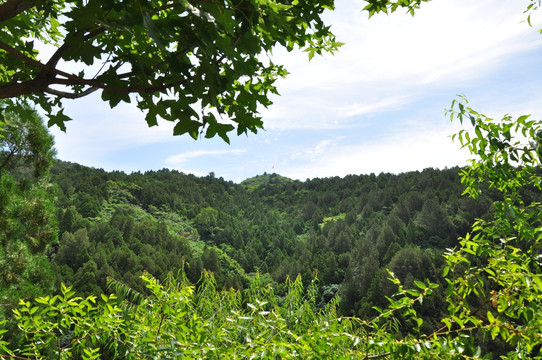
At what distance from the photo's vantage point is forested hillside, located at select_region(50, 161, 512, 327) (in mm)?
31969

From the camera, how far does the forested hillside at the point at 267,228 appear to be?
32.0m

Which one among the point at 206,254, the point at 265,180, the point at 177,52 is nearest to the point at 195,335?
the point at 177,52

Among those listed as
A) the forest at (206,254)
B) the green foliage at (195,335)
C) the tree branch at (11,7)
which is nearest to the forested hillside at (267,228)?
the forest at (206,254)

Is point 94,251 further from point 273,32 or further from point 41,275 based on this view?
point 273,32

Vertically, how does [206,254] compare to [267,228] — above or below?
below

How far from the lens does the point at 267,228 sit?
61.1 m

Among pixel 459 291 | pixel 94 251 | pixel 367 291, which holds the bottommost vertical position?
pixel 367 291

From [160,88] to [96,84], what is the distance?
0.89ft

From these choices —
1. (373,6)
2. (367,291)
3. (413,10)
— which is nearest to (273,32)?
(373,6)

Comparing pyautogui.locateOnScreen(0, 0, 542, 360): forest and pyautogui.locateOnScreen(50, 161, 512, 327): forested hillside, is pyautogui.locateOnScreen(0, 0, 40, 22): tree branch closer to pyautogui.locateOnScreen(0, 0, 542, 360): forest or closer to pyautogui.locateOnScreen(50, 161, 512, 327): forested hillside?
pyautogui.locateOnScreen(0, 0, 542, 360): forest

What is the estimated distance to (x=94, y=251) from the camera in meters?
34.2

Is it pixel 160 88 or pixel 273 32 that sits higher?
pixel 273 32

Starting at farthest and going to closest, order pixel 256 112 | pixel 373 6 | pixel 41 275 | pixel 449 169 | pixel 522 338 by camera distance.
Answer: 1. pixel 449 169
2. pixel 41 275
3. pixel 373 6
4. pixel 256 112
5. pixel 522 338

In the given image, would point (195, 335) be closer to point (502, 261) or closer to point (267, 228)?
point (502, 261)
